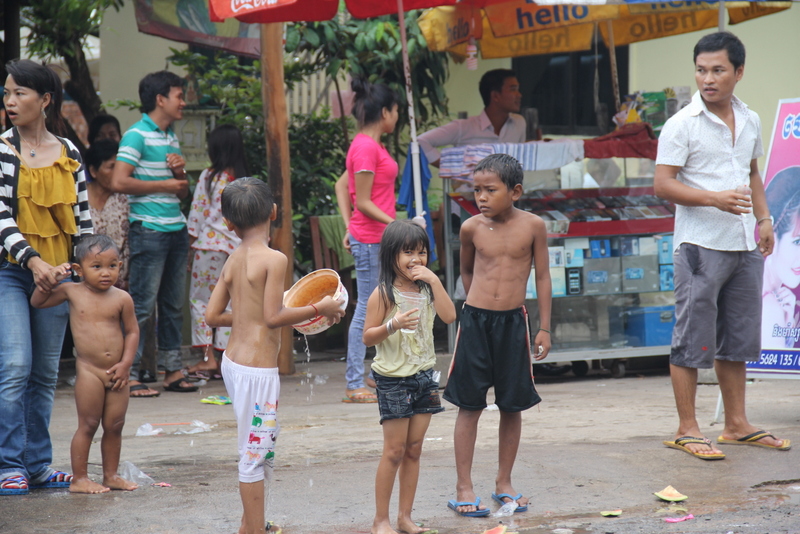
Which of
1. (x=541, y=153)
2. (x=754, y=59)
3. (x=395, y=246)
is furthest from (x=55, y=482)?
(x=754, y=59)

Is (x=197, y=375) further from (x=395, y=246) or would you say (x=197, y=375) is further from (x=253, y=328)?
(x=395, y=246)

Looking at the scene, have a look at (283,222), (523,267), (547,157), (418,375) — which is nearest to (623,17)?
(547,157)

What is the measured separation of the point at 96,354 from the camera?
4168mm

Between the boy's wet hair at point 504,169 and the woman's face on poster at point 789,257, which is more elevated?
the boy's wet hair at point 504,169

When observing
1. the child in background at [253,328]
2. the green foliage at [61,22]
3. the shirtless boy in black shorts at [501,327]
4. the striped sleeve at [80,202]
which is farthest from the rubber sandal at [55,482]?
the green foliage at [61,22]

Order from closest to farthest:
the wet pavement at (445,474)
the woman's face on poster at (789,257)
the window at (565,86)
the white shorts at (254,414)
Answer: the white shorts at (254,414) < the wet pavement at (445,474) < the woman's face on poster at (789,257) < the window at (565,86)

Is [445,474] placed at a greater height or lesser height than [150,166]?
lesser

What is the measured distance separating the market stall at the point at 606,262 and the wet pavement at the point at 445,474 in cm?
98

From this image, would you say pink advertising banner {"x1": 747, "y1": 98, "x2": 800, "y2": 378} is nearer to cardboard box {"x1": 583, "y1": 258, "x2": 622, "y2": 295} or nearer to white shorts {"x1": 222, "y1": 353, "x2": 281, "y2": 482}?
cardboard box {"x1": 583, "y1": 258, "x2": 622, "y2": 295}

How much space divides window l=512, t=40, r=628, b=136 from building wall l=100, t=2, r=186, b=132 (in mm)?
4188

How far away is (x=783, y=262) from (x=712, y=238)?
1.04m

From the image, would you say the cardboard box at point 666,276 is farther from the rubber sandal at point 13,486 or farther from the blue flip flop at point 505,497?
the rubber sandal at point 13,486

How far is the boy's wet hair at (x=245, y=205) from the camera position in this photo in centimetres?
351

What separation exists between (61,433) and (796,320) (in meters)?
4.32
